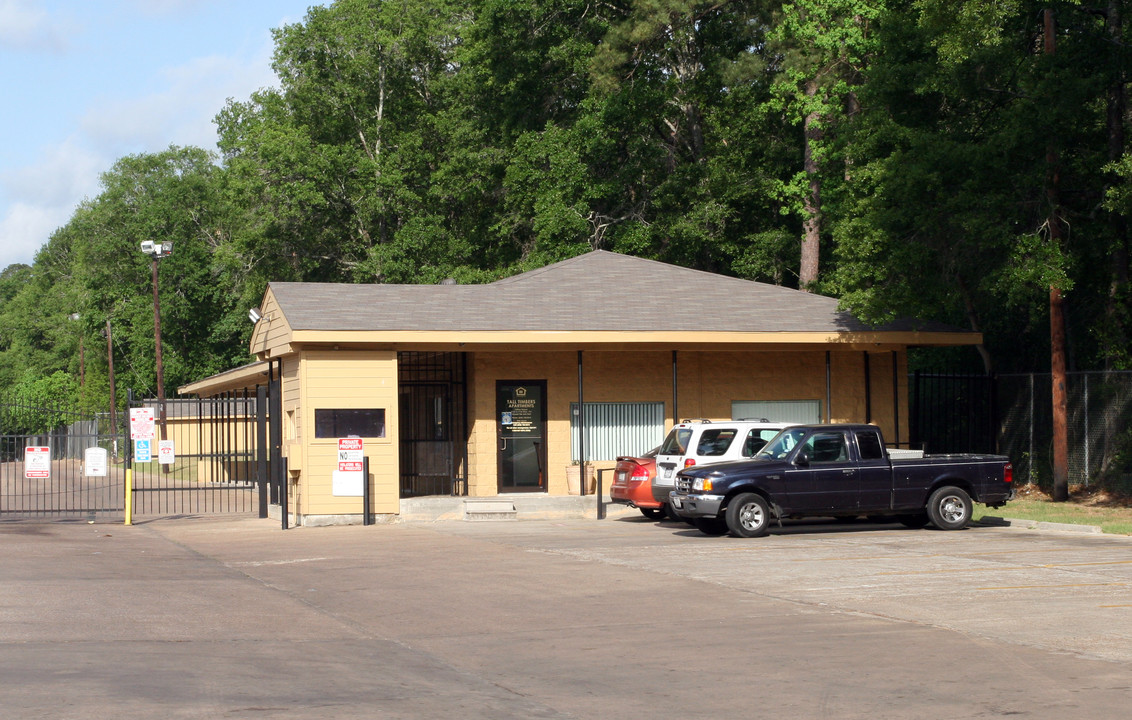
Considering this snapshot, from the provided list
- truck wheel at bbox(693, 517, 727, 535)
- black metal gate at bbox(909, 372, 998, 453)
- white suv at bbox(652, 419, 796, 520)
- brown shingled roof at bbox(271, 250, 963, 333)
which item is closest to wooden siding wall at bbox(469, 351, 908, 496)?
brown shingled roof at bbox(271, 250, 963, 333)

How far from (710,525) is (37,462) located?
42.9ft

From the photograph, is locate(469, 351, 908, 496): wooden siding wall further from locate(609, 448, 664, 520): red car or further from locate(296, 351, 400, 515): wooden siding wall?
locate(609, 448, 664, 520): red car

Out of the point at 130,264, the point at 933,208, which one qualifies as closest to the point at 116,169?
the point at 130,264

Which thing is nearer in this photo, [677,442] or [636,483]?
[677,442]

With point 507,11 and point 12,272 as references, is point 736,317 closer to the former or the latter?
point 507,11

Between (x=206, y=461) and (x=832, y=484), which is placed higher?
(x=832, y=484)

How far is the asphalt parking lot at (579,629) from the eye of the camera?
27.0ft

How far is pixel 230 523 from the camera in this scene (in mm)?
24422

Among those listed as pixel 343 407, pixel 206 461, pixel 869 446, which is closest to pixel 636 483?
pixel 869 446

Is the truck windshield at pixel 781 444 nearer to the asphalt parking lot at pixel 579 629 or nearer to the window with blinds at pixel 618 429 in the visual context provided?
the asphalt parking lot at pixel 579 629

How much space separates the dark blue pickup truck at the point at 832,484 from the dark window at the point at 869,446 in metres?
0.02

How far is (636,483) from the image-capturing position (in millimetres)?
21891

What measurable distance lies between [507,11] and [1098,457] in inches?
997

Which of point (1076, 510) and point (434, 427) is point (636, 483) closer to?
point (434, 427)
